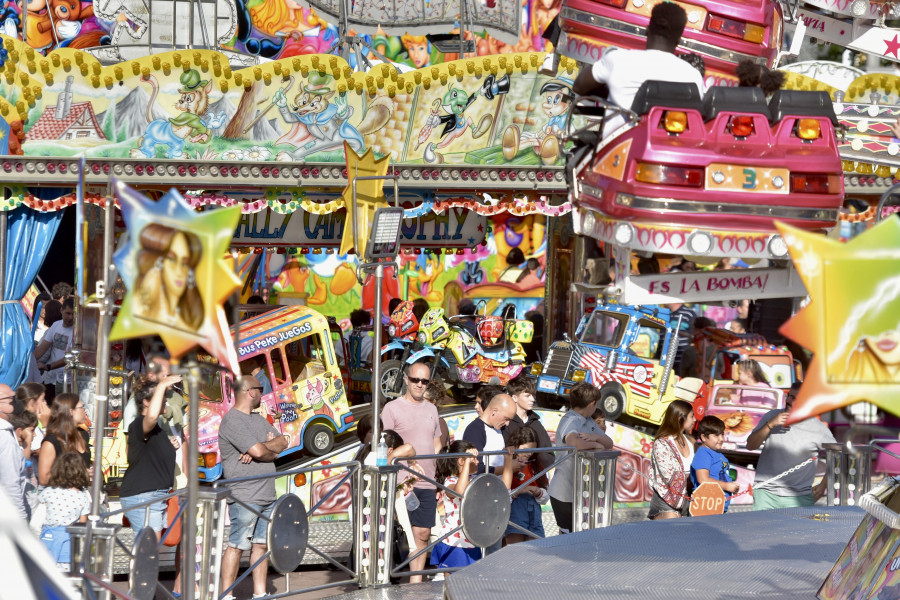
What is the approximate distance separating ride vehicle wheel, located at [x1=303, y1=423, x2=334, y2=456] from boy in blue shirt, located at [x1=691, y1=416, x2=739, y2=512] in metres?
3.56

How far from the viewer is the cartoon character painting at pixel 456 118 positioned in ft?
37.5

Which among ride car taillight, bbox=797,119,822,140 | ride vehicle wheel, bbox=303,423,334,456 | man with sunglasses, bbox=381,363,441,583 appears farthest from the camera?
ride vehicle wheel, bbox=303,423,334,456

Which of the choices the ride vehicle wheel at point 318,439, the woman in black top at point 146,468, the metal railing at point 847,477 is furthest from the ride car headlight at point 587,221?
the ride vehicle wheel at point 318,439

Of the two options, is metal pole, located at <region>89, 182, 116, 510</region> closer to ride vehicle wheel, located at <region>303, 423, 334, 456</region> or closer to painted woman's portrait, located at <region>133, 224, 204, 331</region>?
painted woman's portrait, located at <region>133, 224, 204, 331</region>

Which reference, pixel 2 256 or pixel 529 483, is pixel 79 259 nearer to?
pixel 529 483

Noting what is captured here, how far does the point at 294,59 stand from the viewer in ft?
35.9

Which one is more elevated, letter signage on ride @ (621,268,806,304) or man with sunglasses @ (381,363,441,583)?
letter signage on ride @ (621,268,806,304)

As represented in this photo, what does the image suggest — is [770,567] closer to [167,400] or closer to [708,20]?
[708,20]

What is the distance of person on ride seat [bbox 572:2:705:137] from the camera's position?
5.67 m

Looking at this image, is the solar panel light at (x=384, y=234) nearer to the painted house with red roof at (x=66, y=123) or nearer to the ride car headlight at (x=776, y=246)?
the ride car headlight at (x=776, y=246)

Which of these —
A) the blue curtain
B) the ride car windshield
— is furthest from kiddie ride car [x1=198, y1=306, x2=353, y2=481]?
the ride car windshield

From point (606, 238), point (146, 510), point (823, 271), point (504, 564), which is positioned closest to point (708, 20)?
point (606, 238)

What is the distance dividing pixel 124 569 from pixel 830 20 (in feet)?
19.3

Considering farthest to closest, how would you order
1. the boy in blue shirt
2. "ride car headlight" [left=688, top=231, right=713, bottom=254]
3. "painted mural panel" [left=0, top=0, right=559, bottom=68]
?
"painted mural panel" [left=0, top=0, right=559, bottom=68], the boy in blue shirt, "ride car headlight" [left=688, top=231, right=713, bottom=254]
